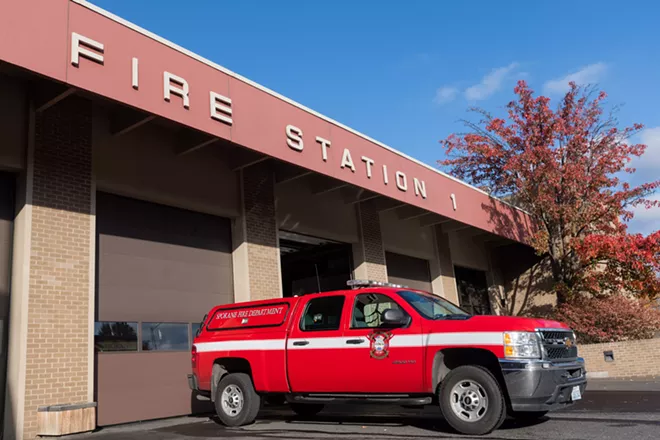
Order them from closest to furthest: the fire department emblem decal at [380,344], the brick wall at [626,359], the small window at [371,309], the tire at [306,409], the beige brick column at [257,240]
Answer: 1. the fire department emblem decal at [380,344]
2. the small window at [371,309]
3. the tire at [306,409]
4. the beige brick column at [257,240]
5. the brick wall at [626,359]

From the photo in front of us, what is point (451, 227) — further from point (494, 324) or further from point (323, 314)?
point (494, 324)

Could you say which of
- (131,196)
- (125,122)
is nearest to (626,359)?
(131,196)

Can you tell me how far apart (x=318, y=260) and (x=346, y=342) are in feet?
34.5

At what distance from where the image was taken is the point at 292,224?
1523 centimetres

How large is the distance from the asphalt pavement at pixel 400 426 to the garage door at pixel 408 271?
8532 millimetres

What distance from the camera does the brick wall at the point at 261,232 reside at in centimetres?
1371

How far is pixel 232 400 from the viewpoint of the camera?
9273mm

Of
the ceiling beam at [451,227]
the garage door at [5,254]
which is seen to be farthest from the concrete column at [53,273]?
the ceiling beam at [451,227]

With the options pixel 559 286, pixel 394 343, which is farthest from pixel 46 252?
pixel 559 286

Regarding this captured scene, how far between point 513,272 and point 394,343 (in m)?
19.6

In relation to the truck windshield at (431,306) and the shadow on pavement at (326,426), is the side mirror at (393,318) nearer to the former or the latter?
the truck windshield at (431,306)

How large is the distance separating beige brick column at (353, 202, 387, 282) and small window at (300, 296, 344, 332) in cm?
844

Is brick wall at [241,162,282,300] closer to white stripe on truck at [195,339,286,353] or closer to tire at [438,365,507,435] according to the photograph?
white stripe on truck at [195,339,286,353]

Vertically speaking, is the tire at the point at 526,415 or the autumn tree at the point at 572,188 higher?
the autumn tree at the point at 572,188
